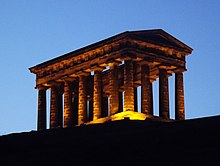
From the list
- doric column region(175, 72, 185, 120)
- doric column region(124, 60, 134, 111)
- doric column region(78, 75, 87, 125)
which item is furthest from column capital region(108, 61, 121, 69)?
doric column region(175, 72, 185, 120)

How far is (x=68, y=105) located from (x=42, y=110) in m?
5.03

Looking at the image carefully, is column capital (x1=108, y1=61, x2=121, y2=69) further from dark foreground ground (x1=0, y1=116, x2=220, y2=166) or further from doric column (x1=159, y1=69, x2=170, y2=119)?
dark foreground ground (x1=0, y1=116, x2=220, y2=166)

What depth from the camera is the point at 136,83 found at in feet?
247

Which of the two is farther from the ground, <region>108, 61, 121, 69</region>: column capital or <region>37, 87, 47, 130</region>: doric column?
<region>108, 61, 121, 69</region>: column capital

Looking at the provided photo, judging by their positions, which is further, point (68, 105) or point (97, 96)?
point (68, 105)

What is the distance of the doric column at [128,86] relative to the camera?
64.7m

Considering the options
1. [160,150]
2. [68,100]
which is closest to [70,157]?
[160,150]

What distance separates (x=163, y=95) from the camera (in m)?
69.6

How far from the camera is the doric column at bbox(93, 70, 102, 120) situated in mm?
68750

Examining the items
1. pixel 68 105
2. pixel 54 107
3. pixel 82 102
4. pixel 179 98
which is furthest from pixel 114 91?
pixel 54 107

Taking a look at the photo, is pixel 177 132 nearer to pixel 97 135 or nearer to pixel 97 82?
pixel 97 135

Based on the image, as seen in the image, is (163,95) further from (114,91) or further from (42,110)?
(42,110)

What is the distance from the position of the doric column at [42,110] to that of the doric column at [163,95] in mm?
15329

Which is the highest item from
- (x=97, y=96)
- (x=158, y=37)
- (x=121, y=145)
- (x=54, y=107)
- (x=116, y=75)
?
(x=158, y=37)
